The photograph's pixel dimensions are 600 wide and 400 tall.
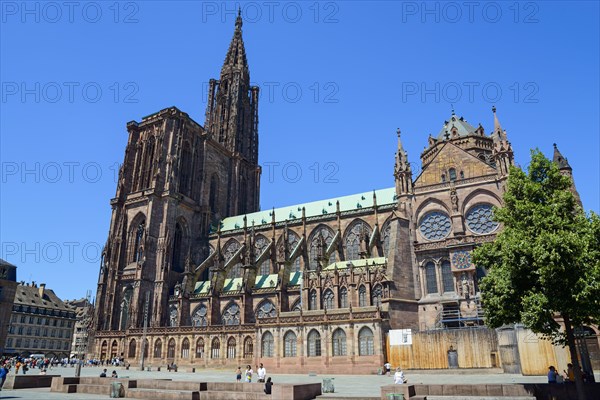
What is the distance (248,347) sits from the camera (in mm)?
44031

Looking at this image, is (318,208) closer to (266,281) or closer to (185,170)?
(266,281)

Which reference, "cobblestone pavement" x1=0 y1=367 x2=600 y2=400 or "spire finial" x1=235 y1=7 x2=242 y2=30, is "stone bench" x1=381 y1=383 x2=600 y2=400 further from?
"spire finial" x1=235 y1=7 x2=242 y2=30

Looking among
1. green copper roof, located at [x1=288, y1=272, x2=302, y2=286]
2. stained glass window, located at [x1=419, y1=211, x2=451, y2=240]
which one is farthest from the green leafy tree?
green copper roof, located at [x1=288, y1=272, x2=302, y2=286]

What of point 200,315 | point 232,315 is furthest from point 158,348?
point 232,315

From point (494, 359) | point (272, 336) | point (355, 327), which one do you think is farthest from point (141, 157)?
point (494, 359)

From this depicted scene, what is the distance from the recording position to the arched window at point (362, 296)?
41028 millimetres

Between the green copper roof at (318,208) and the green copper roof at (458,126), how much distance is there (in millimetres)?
10436

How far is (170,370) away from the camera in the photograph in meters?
44.6

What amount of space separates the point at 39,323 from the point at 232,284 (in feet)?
157

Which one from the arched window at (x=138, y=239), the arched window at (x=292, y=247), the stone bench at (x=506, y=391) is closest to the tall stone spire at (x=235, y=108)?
the arched window at (x=138, y=239)

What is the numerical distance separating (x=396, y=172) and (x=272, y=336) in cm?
2060

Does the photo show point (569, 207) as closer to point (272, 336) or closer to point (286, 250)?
point (272, 336)

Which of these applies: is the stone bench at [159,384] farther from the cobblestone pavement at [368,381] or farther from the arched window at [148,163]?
the arched window at [148,163]

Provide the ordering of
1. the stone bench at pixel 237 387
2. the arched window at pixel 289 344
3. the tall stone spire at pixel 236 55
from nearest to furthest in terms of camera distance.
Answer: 1. the stone bench at pixel 237 387
2. the arched window at pixel 289 344
3. the tall stone spire at pixel 236 55
